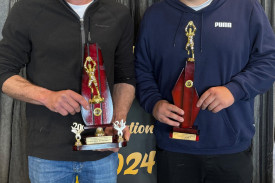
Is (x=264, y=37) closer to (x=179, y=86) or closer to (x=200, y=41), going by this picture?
(x=200, y=41)

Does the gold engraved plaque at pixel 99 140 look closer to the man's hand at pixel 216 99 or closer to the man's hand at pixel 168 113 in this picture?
the man's hand at pixel 168 113

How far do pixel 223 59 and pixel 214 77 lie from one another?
0.29 feet

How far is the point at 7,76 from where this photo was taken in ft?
3.67

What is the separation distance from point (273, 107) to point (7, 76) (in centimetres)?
169

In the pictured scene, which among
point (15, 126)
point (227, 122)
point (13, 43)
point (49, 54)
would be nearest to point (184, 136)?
point (227, 122)

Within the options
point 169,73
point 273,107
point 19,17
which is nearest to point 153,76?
point 169,73

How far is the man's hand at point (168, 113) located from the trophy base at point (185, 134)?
0.10ft

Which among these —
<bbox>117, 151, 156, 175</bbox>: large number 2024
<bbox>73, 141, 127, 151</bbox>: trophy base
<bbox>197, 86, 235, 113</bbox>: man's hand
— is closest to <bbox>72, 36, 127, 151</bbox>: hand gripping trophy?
<bbox>73, 141, 127, 151</bbox>: trophy base

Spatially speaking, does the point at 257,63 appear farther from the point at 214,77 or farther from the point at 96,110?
the point at 96,110

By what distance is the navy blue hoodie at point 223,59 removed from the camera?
1269mm

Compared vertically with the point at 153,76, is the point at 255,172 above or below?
below

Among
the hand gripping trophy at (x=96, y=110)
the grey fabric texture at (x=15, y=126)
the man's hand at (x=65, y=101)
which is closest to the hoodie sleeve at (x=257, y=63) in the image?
the hand gripping trophy at (x=96, y=110)

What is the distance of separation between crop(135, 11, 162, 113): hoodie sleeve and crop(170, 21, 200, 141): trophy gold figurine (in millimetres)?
144

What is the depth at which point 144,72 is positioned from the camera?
143 centimetres
